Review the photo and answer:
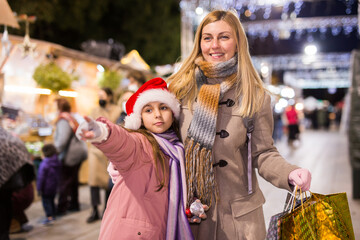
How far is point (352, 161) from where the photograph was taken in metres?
6.10

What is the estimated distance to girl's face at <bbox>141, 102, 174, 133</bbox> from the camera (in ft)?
6.97

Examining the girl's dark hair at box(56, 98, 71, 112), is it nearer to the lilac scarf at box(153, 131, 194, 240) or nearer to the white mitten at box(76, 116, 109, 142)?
the lilac scarf at box(153, 131, 194, 240)

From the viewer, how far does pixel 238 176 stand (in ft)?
6.93

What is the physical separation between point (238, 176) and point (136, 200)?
0.59m

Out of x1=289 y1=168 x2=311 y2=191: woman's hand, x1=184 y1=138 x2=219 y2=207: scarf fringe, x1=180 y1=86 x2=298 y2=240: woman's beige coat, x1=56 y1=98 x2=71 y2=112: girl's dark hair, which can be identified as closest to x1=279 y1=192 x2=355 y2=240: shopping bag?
x1=289 y1=168 x2=311 y2=191: woman's hand

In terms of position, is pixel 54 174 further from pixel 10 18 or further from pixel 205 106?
pixel 205 106

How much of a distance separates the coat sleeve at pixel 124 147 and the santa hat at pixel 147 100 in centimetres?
18

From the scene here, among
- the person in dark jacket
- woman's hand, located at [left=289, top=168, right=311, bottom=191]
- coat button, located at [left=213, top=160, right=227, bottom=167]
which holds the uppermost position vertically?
coat button, located at [left=213, top=160, right=227, bottom=167]

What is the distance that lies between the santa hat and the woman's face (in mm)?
339

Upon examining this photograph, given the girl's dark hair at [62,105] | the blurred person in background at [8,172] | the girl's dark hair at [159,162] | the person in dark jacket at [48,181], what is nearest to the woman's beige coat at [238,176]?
the girl's dark hair at [159,162]

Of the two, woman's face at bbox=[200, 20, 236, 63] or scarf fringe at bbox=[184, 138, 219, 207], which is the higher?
woman's face at bbox=[200, 20, 236, 63]

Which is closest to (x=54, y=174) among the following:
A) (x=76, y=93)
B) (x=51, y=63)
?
(x=51, y=63)

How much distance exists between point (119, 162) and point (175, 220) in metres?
0.42

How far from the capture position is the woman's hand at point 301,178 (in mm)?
1814
